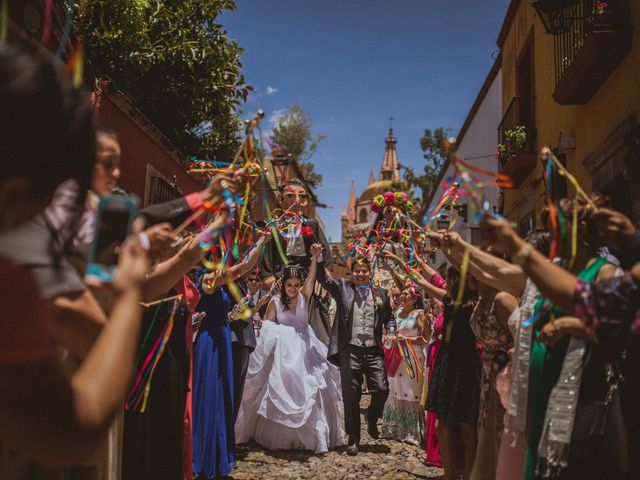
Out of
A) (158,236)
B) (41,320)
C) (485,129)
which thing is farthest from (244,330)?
(485,129)

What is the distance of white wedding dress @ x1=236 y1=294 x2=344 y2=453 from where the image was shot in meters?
6.55

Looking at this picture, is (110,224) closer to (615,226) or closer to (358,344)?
(615,226)

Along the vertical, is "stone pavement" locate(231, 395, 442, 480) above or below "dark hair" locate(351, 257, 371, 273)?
below

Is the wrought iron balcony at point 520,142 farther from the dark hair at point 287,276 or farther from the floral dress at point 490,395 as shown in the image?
the floral dress at point 490,395

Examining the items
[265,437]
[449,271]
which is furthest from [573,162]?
[265,437]

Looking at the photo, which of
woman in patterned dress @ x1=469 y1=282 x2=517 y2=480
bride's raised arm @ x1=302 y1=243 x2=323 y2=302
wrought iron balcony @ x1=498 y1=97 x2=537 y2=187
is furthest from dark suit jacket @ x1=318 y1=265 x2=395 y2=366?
wrought iron balcony @ x1=498 y1=97 x2=537 y2=187

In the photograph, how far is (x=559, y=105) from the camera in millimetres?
9195

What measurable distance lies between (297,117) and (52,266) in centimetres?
2748

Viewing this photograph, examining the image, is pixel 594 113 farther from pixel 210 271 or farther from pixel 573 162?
pixel 210 271

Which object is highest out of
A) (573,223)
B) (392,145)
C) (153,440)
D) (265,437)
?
(392,145)

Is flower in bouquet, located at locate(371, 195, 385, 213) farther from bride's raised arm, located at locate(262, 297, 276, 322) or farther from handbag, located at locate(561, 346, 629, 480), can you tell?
handbag, located at locate(561, 346, 629, 480)

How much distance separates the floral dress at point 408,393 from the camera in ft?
24.4

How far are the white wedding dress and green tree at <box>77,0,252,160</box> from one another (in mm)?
5139

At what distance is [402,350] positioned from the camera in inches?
302
